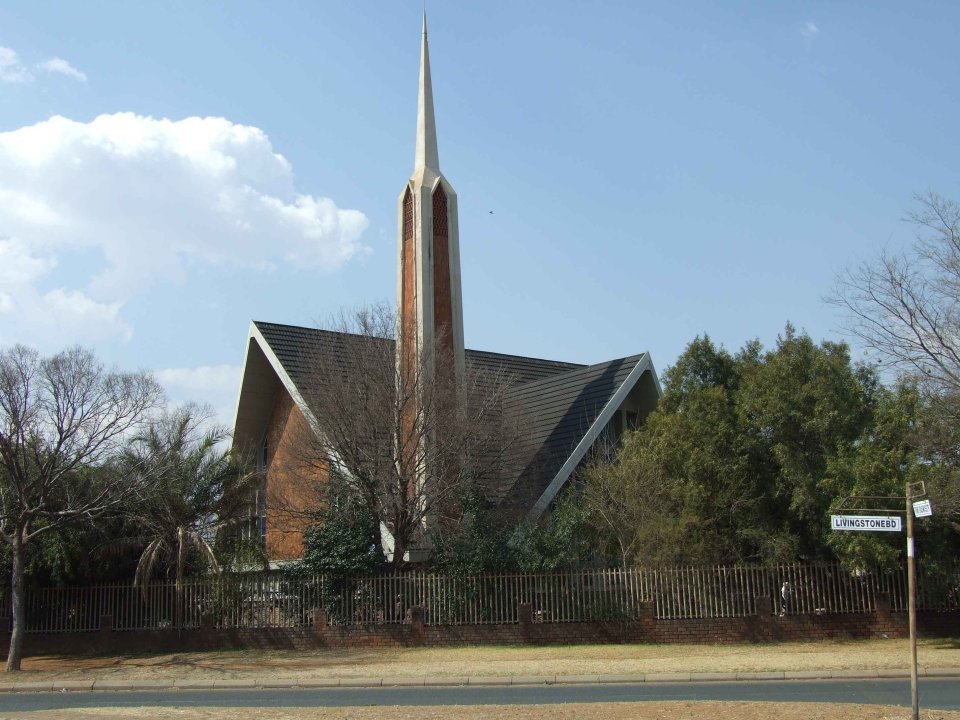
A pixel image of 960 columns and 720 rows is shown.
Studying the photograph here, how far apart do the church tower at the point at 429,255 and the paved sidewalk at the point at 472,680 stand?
1090 centimetres

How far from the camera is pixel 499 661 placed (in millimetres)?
19328

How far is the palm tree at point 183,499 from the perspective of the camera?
23.6 metres

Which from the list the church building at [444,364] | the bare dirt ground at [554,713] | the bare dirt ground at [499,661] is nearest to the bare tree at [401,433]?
the church building at [444,364]

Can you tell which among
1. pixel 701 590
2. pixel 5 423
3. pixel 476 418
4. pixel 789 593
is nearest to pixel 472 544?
pixel 476 418

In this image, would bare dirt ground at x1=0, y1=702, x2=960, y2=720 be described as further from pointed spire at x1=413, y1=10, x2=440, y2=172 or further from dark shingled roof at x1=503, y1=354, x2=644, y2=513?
pointed spire at x1=413, y1=10, x2=440, y2=172

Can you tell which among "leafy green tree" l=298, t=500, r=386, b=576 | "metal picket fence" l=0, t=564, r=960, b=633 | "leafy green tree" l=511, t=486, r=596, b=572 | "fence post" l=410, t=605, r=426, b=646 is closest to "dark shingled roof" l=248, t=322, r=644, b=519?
"leafy green tree" l=511, t=486, r=596, b=572

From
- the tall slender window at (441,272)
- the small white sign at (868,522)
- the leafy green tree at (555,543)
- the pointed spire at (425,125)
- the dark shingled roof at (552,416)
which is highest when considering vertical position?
the pointed spire at (425,125)

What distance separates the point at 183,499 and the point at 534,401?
1199 centimetres

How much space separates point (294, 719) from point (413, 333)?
15.3 metres

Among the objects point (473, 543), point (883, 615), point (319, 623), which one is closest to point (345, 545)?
point (319, 623)

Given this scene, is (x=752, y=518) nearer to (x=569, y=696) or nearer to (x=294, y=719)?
(x=569, y=696)

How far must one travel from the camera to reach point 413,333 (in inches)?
1056

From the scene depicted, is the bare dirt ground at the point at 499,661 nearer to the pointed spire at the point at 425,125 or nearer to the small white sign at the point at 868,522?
the small white sign at the point at 868,522

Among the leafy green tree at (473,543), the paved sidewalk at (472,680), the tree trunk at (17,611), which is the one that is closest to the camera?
the paved sidewalk at (472,680)
